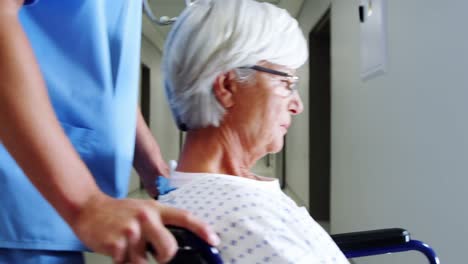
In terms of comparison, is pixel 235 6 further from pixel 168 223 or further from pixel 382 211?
pixel 382 211

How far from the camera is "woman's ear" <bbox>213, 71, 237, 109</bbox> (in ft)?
3.03

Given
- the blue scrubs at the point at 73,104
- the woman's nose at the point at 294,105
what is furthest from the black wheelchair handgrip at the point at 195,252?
the woman's nose at the point at 294,105

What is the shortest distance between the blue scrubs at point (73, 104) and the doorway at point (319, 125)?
14.0ft

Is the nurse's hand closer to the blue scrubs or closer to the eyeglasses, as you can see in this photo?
the blue scrubs

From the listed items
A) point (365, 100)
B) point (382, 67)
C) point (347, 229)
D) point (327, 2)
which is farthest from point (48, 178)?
point (327, 2)

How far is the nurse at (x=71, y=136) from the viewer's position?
46 centimetres

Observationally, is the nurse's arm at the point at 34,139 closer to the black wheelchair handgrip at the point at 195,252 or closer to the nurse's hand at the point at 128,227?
the nurse's hand at the point at 128,227

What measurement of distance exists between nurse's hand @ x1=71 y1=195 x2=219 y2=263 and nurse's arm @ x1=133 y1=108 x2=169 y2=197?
1.92ft

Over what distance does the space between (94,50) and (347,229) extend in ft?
9.22

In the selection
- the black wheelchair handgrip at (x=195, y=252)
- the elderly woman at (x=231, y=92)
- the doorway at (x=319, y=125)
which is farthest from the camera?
the doorway at (x=319, y=125)

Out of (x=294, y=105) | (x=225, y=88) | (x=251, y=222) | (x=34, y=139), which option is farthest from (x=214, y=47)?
(x=34, y=139)

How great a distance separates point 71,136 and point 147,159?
0.35 meters

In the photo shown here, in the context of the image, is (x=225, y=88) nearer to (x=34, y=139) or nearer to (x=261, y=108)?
(x=261, y=108)

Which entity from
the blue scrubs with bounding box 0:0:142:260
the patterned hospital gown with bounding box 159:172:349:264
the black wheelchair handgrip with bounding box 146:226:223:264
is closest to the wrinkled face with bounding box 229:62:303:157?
the patterned hospital gown with bounding box 159:172:349:264
